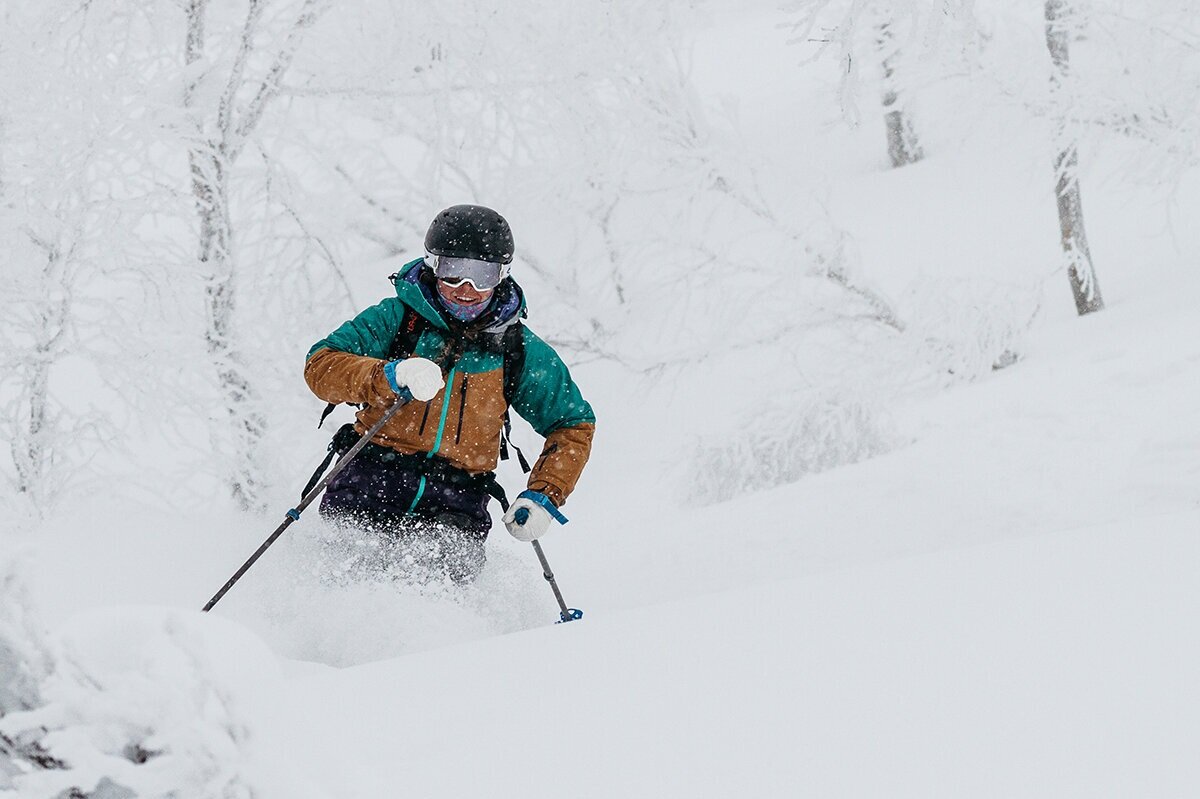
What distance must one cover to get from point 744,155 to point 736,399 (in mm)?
4067

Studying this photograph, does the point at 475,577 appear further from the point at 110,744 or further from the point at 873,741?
the point at 110,744

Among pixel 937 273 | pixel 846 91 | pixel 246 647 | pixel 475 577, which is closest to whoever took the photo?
pixel 246 647

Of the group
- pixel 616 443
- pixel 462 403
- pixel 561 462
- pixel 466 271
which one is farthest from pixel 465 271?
pixel 616 443

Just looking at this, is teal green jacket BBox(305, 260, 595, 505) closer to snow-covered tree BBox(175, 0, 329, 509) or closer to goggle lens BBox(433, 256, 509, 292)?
goggle lens BBox(433, 256, 509, 292)

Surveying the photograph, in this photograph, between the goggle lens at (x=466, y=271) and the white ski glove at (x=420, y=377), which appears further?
the goggle lens at (x=466, y=271)

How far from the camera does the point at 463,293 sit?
173 inches

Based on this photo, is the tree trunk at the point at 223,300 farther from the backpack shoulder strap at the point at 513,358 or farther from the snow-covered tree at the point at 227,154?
the backpack shoulder strap at the point at 513,358

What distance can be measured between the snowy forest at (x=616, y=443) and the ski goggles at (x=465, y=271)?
50.9 inches

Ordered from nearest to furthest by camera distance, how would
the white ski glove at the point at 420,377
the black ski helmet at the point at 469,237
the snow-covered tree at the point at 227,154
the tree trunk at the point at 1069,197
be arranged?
the white ski glove at the point at 420,377 → the black ski helmet at the point at 469,237 → the snow-covered tree at the point at 227,154 → the tree trunk at the point at 1069,197

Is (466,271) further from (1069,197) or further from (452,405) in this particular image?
(1069,197)

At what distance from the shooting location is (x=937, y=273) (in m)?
14.1

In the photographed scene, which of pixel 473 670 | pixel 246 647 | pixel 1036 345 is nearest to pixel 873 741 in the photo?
pixel 473 670

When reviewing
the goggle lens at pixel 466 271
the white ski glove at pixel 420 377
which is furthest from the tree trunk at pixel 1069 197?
the white ski glove at pixel 420 377

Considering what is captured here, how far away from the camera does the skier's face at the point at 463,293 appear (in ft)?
14.3
